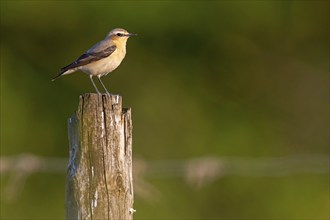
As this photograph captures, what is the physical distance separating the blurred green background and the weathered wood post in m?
6.57

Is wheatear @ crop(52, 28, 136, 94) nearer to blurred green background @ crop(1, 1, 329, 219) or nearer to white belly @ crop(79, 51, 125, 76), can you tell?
white belly @ crop(79, 51, 125, 76)

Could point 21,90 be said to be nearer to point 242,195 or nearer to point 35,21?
point 35,21

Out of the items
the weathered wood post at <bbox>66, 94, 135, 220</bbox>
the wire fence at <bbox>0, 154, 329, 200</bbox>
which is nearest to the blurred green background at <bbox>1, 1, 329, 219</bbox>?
the wire fence at <bbox>0, 154, 329, 200</bbox>

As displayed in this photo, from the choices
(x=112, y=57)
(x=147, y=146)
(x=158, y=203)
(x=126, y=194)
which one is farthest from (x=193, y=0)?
(x=126, y=194)

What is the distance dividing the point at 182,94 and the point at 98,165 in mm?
7859

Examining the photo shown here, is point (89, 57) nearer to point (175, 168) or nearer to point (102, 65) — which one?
point (102, 65)

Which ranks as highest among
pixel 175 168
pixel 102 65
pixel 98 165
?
pixel 102 65

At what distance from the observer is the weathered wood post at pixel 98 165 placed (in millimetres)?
4449

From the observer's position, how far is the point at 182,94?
12.3 metres

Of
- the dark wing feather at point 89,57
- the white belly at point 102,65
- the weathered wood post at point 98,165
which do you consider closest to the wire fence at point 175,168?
the white belly at point 102,65

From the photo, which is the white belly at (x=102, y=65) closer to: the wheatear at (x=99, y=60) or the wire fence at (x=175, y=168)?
the wheatear at (x=99, y=60)

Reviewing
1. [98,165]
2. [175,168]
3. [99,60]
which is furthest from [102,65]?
[98,165]

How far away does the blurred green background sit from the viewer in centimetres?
1153

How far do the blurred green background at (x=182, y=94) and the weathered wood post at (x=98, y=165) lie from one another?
657 cm
